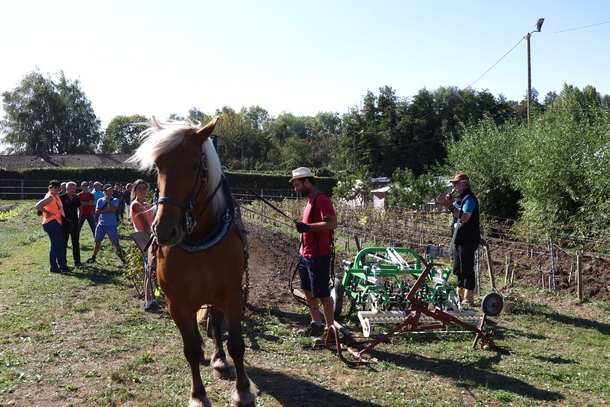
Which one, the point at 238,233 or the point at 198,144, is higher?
the point at 198,144

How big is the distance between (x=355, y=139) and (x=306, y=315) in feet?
132

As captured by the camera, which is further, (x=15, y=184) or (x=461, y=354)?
(x=15, y=184)

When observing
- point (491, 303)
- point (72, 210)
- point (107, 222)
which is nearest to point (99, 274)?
point (107, 222)

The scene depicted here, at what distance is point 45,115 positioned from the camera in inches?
2067

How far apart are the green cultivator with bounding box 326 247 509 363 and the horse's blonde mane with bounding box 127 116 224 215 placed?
2.23 m

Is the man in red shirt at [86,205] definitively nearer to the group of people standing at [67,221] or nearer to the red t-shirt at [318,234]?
the group of people standing at [67,221]

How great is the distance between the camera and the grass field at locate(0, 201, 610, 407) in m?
4.01

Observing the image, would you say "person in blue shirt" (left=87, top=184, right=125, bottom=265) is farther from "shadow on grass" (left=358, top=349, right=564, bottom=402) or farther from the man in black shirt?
"shadow on grass" (left=358, top=349, right=564, bottom=402)

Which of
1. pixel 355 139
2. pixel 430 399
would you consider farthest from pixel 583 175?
pixel 355 139

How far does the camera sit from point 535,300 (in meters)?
7.68

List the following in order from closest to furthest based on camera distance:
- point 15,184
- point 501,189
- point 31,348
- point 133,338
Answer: point 31,348
point 133,338
point 501,189
point 15,184

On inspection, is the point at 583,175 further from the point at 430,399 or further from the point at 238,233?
the point at 238,233

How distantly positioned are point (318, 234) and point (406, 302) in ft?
5.66

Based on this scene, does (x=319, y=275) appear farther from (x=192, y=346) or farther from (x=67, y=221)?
(x=67, y=221)
